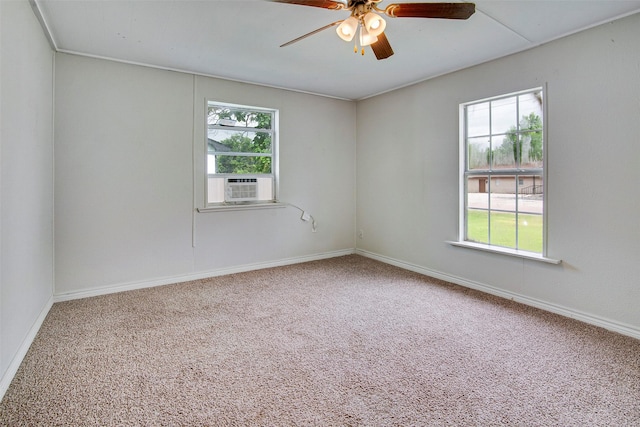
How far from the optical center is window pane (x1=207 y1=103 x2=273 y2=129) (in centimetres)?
400

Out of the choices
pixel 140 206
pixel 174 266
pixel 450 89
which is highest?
pixel 450 89

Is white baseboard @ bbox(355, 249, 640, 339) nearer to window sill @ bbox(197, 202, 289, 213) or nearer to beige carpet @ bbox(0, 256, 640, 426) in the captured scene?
beige carpet @ bbox(0, 256, 640, 426)

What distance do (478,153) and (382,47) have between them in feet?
6.10

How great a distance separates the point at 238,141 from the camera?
4184mm

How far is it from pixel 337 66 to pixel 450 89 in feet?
4.22

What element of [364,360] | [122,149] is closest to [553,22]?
[364,360]

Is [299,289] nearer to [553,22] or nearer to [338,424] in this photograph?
[338,424]

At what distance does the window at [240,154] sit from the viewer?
4012 mm

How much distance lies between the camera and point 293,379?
76.4 inches

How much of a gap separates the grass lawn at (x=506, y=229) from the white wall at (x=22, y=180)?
12.7ft

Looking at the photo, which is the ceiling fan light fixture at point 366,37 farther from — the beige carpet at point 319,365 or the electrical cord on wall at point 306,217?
the electrical cord on wall at point 306,217

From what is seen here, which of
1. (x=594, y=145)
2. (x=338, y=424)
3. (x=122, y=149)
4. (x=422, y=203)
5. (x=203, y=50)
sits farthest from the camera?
(x=422, y=203)

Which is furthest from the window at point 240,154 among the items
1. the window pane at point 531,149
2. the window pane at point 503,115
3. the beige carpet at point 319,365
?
the window pane at point 531,149

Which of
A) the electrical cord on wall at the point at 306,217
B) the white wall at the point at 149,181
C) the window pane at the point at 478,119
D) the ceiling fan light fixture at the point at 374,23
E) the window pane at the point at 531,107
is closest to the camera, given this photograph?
the ceiling fan light fixture at the point at 374,23
